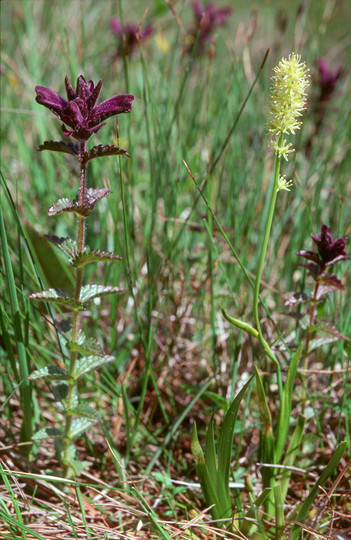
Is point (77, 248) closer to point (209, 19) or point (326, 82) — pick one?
point (326, 82)

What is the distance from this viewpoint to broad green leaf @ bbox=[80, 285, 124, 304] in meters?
1.04

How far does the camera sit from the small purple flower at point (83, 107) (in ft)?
3.06

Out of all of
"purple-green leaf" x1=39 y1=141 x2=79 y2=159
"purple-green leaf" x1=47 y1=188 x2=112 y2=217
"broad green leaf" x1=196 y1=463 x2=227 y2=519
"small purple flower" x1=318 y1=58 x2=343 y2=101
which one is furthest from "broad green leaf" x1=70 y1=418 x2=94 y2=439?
"small purple flower" x1=318 y1=58 x2=343 y2=101

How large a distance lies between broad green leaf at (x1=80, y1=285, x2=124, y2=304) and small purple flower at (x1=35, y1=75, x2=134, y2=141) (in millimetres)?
301

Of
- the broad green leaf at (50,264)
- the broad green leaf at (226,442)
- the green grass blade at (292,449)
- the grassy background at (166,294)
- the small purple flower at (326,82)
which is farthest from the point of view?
the small purple flower at (326,82)

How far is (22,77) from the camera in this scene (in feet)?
7.84

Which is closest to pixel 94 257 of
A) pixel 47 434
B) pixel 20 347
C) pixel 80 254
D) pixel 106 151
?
pixel 80 254

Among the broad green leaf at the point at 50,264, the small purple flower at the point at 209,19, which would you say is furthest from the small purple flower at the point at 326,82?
the broad green leaf at the point at 50,264

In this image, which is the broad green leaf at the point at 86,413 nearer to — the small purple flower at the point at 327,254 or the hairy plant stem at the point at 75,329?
the hairy plant stem at the point at 75,329

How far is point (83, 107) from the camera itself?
37.6 inches

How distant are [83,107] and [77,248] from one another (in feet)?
0.92

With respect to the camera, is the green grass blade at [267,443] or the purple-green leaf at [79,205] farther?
the green grass blade at [267,443]

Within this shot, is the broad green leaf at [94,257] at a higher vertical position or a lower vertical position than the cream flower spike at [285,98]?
lower

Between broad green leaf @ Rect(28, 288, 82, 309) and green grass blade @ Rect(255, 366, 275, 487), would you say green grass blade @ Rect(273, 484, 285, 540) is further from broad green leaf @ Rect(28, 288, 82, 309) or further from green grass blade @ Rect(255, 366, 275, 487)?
broad green leaf @ Rect(28, 288, 82, 309)
